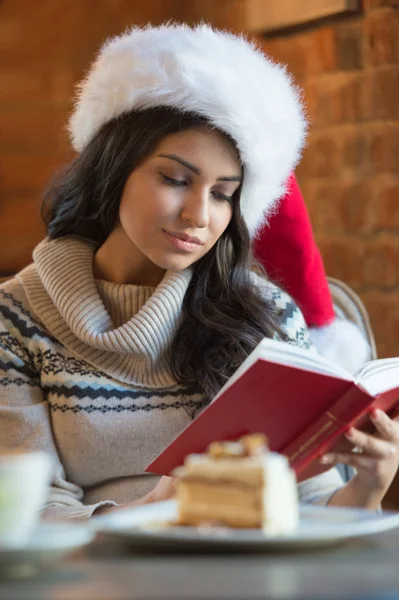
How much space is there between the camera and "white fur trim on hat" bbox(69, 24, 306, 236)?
5.62 feet

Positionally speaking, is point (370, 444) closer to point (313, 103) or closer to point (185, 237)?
point (185, 237)

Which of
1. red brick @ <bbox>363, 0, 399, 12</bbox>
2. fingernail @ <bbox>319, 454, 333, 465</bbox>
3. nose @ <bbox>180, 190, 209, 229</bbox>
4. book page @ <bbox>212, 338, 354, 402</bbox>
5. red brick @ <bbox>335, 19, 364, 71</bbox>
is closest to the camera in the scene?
book page @ <bbox>212, 338, 354, 402</bbox>

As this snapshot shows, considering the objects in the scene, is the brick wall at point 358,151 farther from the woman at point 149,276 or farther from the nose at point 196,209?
the nose at point 196,209

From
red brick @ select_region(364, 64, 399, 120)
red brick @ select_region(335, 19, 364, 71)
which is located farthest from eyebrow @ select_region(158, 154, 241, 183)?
red brick @ select_region(335, 19, 364, 71)

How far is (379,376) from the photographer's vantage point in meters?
1.22

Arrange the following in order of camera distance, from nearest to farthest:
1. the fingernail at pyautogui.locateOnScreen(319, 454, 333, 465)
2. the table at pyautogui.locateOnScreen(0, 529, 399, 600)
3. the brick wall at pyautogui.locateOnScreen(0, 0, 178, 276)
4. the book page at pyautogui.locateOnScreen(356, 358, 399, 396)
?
the table at pyautogui.locateOnScreen(0, 529, 399, 600)
the book page at pyautogui.locateOnScreen(356, 358, 399, 396)
the fingernail at pyautogui.locateOnScreen(319, 454, 333, 465)
the brick wall at pyautogui.locateOnScreen(0, 0, 178, 276)

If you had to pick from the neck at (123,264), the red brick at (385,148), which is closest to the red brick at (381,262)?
the red brick at (385,148)

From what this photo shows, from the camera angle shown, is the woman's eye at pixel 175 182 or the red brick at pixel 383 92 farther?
the red brick at pixel 383 92

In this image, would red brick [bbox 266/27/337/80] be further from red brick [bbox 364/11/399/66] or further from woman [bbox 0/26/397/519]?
woman [bbox 0/26/397/519]

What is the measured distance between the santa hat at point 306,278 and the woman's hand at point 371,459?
53 centimetres

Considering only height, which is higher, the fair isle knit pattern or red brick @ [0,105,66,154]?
red brick @ [0,105,66,154]

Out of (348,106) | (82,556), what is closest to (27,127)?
(348,106)

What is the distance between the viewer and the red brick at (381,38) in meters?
2.43

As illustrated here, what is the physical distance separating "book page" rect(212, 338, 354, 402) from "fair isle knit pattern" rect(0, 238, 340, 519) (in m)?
0.62
